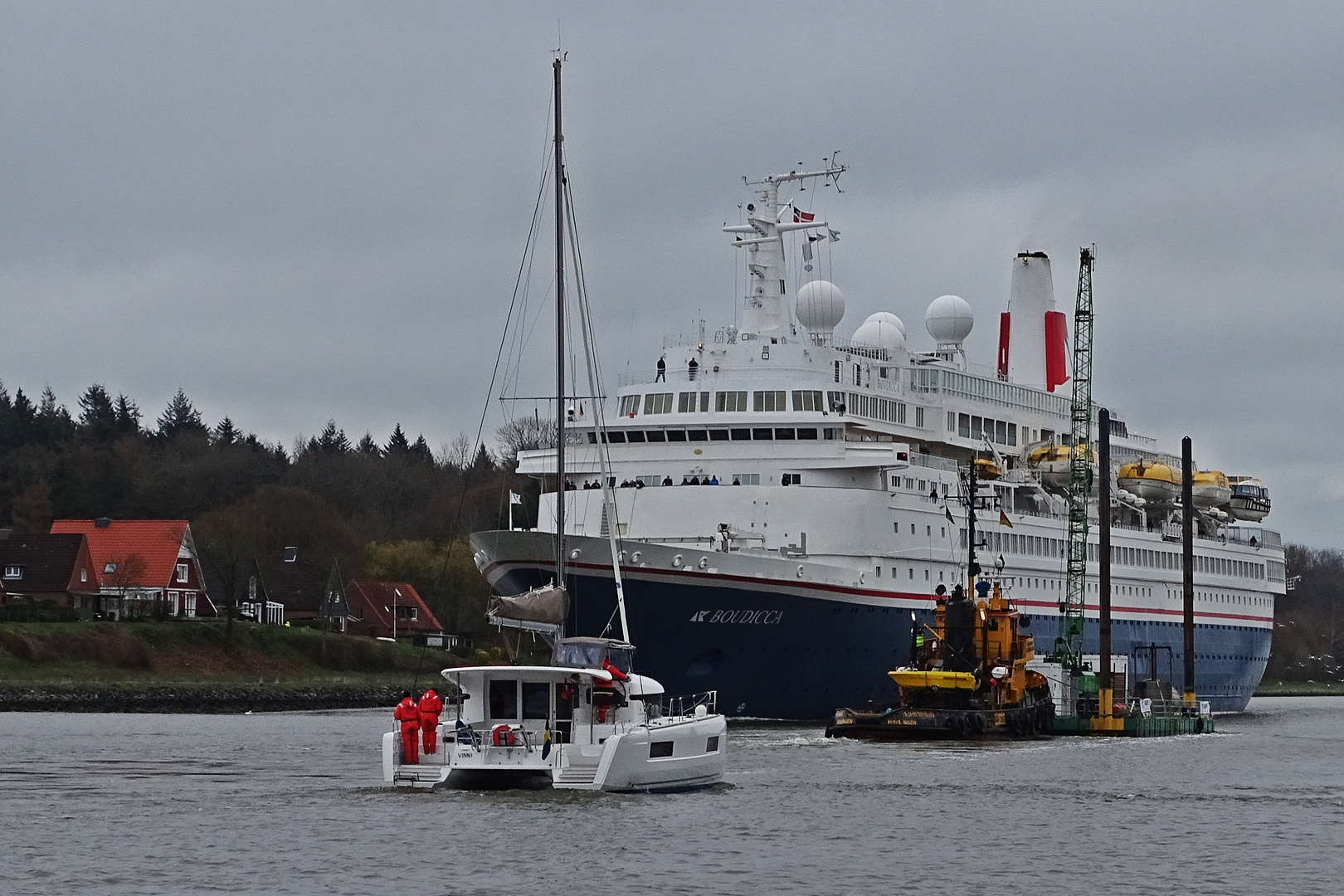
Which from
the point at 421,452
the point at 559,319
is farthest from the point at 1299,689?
the point at 559,319

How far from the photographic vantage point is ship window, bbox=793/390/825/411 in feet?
205

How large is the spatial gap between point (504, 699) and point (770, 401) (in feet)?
89.8

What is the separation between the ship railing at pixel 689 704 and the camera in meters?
39.6

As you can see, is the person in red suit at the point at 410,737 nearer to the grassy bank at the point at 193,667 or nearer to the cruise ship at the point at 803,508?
the cruise ship at the point at 803,508

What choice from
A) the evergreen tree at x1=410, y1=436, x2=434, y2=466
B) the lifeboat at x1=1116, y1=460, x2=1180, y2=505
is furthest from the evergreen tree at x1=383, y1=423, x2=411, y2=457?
the lifeboat at x1=1116, y1=460, x2=1180, y2=505

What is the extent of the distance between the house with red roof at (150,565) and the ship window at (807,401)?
4207 cm

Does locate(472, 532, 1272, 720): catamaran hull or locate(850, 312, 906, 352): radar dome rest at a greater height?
locate(850, 312, 906, 352): radar dome

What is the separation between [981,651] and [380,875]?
100 ft

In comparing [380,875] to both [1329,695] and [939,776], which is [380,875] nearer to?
[939,776]

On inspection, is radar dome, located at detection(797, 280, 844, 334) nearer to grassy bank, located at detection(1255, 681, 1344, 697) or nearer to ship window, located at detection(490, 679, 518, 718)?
ship window, located at detection(490, 679, 518, 718)

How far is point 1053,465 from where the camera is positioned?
74188mm

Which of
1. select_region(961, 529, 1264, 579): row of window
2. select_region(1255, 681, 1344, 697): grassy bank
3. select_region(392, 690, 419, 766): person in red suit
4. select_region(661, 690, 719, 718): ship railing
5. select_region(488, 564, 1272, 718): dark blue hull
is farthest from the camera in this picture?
select_region(1255, 681, 1344, 697): grassy bank

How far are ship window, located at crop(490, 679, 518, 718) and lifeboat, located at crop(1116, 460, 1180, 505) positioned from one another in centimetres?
4914

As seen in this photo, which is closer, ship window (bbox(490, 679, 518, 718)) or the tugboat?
ship window (bbox(490, 679, 518, 718))
